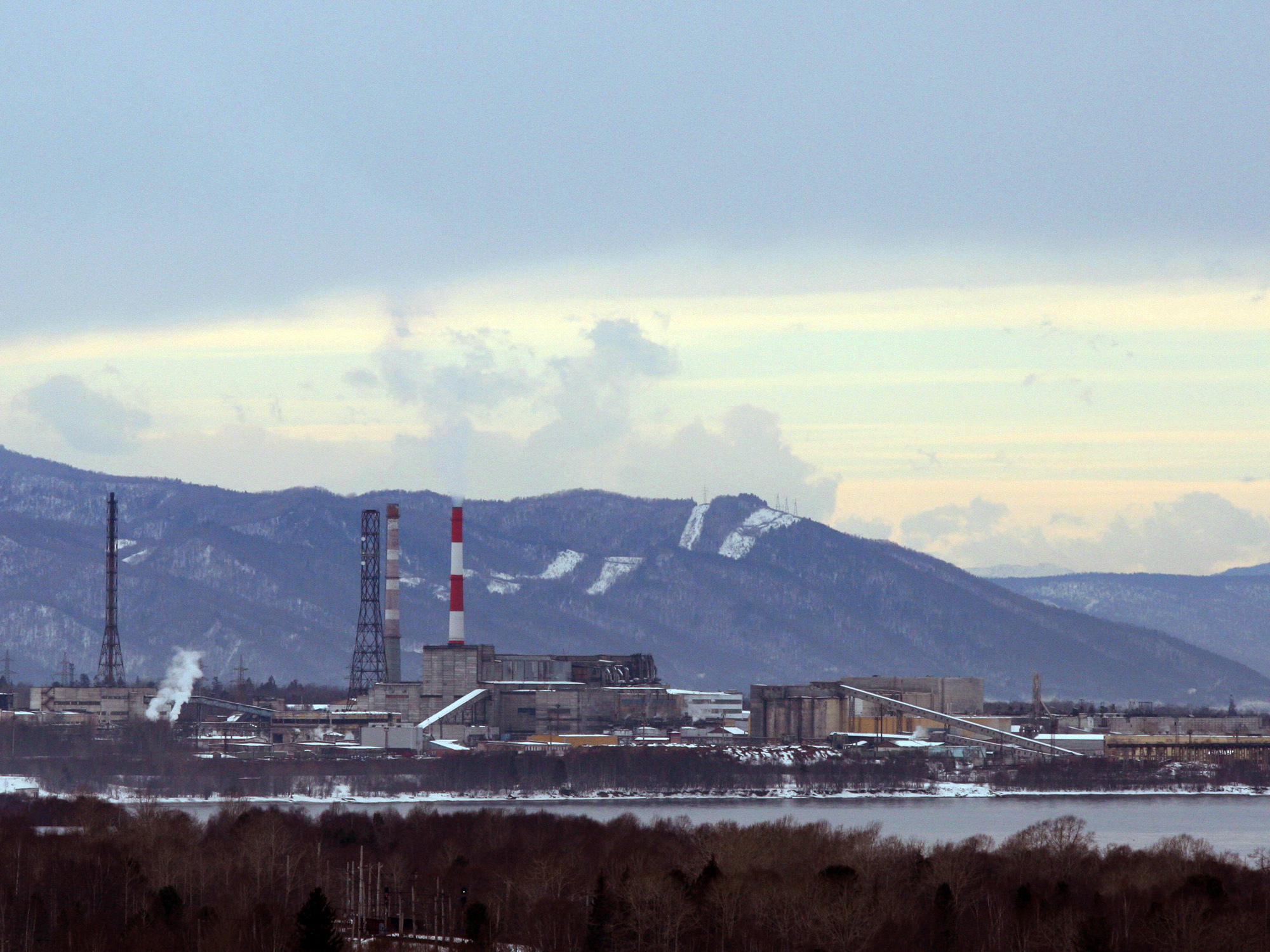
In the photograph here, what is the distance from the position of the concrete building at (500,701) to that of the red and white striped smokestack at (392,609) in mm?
6521

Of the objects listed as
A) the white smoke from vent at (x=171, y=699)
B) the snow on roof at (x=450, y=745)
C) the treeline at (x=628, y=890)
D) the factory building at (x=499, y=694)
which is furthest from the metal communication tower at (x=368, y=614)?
the treeline at (x=628, y=890)

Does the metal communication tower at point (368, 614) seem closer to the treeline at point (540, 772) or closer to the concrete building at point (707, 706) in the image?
the concrete building at point (707, 706)

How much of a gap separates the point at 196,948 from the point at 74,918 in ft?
18.6

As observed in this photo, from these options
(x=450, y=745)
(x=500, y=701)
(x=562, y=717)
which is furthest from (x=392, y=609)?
(x=450, y=745)

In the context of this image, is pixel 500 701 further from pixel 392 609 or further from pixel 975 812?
pixel 975 812

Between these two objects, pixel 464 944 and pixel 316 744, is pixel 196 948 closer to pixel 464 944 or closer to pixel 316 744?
pixel 464 944

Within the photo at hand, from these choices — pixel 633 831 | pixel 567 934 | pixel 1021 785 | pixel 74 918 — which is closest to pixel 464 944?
pixel 567 934

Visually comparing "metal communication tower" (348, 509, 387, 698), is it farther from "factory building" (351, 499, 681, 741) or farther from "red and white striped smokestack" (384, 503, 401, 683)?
"factory building" (351, 499, 681, 741)

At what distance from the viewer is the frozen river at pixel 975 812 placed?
9212 centimetres

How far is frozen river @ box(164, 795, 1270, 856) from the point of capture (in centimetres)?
9212

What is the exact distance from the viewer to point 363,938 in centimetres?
4906

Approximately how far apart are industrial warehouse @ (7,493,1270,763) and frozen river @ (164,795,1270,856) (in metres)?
19.4

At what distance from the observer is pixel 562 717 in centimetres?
14925

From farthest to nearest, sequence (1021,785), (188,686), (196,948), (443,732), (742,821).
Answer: (188,686), (443,732), (1021,785), (742,821), (196,948)
